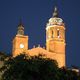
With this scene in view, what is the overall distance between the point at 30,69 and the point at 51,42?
57.3 metres

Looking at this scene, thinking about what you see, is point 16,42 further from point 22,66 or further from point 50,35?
point 22,66

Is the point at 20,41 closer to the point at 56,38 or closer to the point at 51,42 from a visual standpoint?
the point at 51,42

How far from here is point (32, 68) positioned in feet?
148

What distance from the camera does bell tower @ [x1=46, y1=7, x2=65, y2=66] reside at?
101250mm

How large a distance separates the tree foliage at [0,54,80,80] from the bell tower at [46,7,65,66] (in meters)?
53.7

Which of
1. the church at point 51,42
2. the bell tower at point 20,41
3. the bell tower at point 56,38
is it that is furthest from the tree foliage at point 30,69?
the bell tower at point 56,38

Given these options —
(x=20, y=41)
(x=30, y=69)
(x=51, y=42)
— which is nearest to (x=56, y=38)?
(x=51, y=42)

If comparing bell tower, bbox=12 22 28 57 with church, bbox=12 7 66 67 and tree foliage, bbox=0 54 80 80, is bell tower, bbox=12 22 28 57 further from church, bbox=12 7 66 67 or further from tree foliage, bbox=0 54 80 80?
tree foliage, bbox=0 54 80 80

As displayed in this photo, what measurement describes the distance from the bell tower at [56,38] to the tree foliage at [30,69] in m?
53.7

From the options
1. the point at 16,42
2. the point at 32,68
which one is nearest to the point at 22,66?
the point at 32,68

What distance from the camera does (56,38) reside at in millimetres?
101688

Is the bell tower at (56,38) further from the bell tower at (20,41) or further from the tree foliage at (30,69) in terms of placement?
the tree foliage at (30,69)

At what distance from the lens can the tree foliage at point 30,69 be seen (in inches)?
1769

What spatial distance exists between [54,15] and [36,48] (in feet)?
29.8
